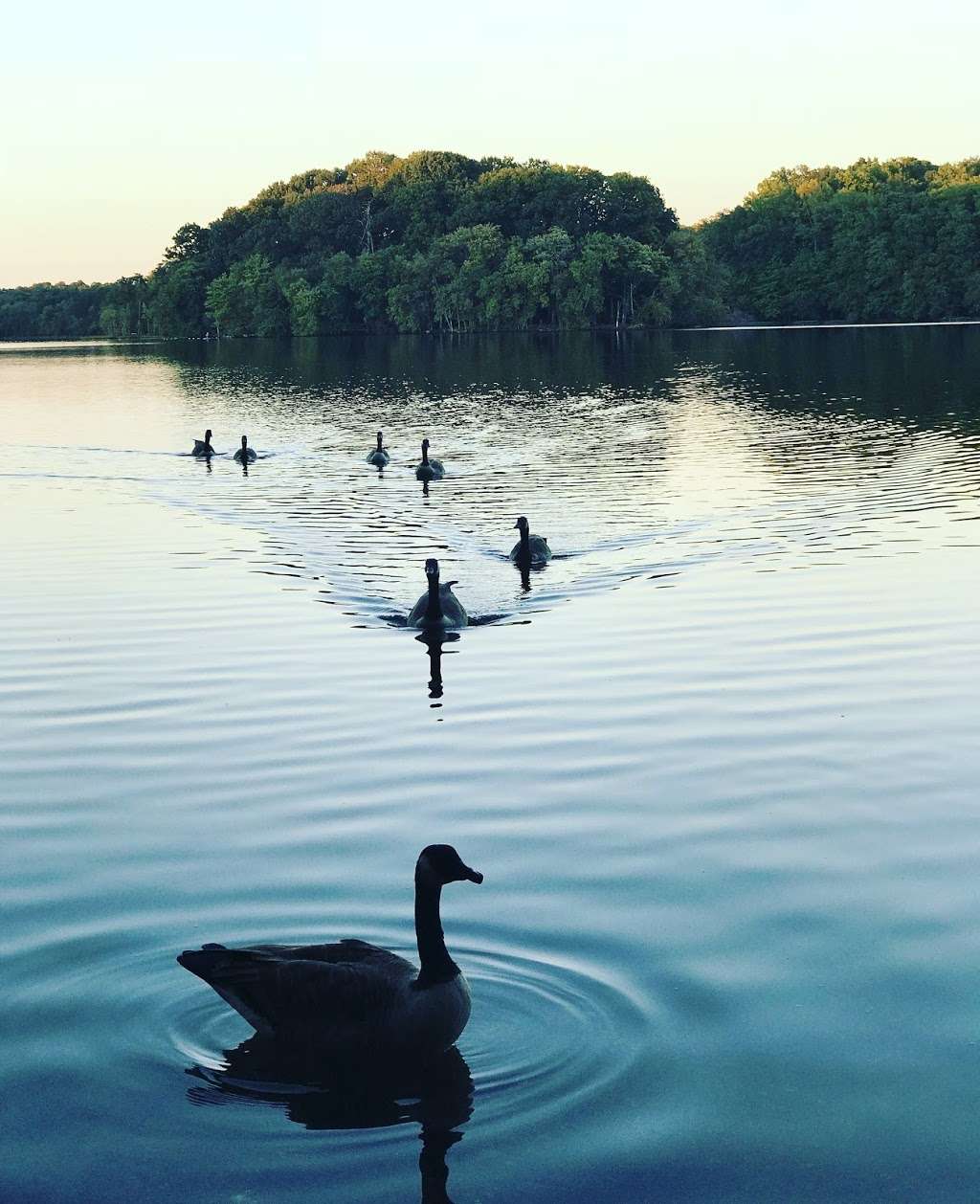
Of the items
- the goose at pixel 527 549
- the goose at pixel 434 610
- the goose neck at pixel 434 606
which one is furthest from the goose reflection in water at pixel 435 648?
the goose at pixel 527 549

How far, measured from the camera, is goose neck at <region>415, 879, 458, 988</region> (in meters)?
9.18

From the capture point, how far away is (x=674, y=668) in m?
20.3

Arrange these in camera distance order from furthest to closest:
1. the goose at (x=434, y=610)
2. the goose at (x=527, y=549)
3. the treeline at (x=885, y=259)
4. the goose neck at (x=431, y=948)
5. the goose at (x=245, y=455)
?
the treeline at (x=885, y=259) < the goose at (x=245, y=455) < the goose at (x=527, y=549) < the goose at (x=434, y=610) < the goose neck at (x=431, y=948)

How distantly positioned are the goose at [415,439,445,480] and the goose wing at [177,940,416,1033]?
3859 cm

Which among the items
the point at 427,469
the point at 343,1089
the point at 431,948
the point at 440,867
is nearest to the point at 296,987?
the point at 343,1089

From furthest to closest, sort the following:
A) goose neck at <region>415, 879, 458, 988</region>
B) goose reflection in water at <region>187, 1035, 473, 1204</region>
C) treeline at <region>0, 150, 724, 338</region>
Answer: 1. treeline at <region>0, 150, 724, 338</region>
2. goose neck at <region>415, 879, 458, 988</region>
3. goose reflection in water at <region>187, 1035, 473, 1204</region>

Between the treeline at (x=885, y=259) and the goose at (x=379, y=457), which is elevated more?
the treeline at (x=885, y=259)

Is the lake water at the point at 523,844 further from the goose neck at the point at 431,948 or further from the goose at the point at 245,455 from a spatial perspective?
the goose at the point at 245,455

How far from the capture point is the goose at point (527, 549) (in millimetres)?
30547

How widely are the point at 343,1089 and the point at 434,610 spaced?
14628mm

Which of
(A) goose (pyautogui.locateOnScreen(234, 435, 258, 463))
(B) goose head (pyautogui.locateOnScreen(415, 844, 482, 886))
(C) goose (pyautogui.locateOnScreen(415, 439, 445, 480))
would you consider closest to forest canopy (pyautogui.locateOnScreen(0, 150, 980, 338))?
(A) goose (pyautogui.locateOnScreen(234, 435, 258, 463))

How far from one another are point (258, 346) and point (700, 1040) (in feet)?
569

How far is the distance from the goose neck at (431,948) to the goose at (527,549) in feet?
69.8

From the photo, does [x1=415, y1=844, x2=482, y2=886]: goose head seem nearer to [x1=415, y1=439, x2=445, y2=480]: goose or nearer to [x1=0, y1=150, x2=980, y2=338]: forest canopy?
[x1=415, y1=439, x2=445, y2=480]: goose
